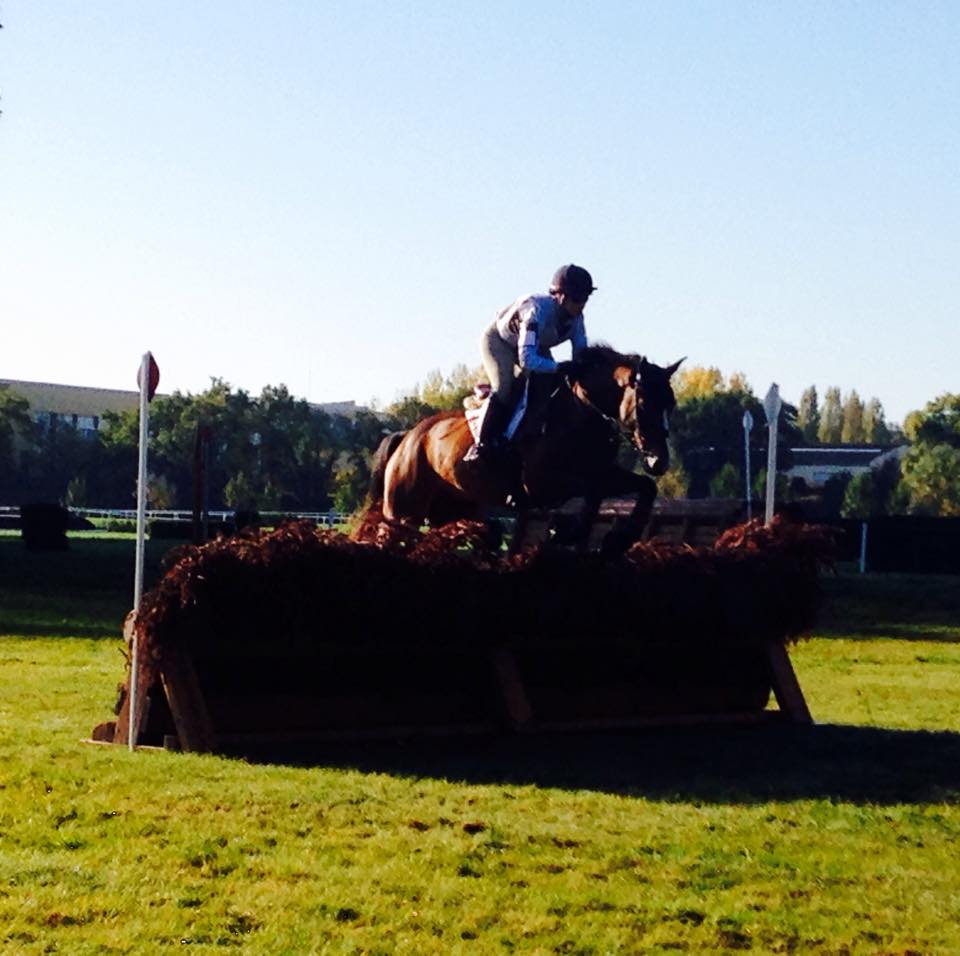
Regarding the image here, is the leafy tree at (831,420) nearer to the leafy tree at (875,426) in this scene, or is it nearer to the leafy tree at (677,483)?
the leafy tree at (875,426)

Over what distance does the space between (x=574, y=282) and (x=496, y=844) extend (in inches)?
202

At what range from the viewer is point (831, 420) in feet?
602

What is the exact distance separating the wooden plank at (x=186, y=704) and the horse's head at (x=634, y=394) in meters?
3.09

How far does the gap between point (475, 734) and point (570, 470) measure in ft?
5.90

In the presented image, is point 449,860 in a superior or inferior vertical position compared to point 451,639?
inferior

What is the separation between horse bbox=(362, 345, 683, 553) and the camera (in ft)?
38.0

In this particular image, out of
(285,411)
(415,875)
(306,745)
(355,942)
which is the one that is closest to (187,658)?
(306,745)

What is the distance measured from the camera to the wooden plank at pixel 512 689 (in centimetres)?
1153

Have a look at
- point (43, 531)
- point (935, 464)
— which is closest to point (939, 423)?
point (935, 464)

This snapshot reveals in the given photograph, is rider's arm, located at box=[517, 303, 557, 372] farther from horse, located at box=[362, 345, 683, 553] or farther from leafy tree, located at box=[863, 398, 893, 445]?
leafy tree, located at box=[863, 398, 893, 445]

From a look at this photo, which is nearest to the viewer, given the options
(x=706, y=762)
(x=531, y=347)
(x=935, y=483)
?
(x=706, y=762)

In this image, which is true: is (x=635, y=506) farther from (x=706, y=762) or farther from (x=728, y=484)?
(x=728, y=484)

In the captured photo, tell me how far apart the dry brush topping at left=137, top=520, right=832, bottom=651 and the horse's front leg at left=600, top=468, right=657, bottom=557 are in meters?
0.12

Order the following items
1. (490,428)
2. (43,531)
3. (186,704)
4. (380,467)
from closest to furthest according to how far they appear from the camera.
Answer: (186,704) < (490,428) < (380,467) < (43,531)
